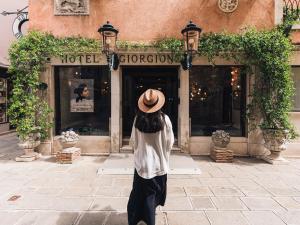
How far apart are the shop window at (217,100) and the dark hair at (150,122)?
5636mm

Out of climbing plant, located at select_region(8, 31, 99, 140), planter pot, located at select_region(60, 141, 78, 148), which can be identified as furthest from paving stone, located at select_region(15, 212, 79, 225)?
climbing plant, located at select_region(8, 31, 99, 140)

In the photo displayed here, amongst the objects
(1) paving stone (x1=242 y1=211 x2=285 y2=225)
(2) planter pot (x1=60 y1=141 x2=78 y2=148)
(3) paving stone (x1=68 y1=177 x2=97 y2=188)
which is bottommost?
(1) paving stone (x1=242 y1=211 x2=285 y2=225)

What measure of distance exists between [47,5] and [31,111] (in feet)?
11.7

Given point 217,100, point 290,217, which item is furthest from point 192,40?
point 290,217

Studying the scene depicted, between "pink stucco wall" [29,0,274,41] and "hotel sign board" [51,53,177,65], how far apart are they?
0.59 meters

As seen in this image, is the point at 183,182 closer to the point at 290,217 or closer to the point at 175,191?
the point at 175,191

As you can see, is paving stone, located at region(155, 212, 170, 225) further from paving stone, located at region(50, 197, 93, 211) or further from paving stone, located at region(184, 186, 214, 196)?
paving stone, located at region(50, 197, 93, 211)

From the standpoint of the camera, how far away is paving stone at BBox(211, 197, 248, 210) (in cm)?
486

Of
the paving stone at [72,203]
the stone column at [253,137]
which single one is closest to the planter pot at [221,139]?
the stone column at [253,137]

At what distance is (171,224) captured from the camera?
4273 millimetres

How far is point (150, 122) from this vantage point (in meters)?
3.72

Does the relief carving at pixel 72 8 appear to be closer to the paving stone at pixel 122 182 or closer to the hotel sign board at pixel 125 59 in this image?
the hotel sign board at pixel 125 59

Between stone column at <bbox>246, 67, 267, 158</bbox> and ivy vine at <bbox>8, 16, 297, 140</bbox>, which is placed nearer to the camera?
ivy vine at <bbox>8, 16, 297, 140</bbox>

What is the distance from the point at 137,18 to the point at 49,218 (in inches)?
267
